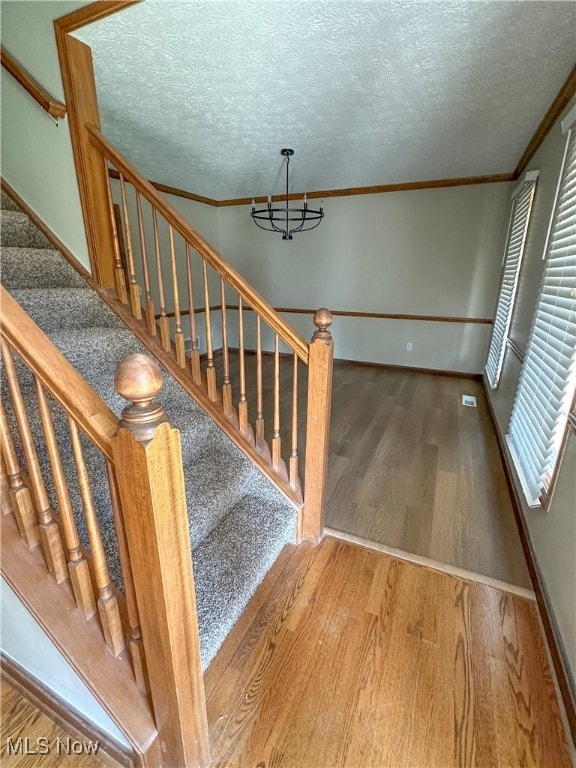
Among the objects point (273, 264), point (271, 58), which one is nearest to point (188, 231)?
point (271, 58)

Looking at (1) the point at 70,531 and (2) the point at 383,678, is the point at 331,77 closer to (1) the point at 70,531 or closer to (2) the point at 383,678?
(1) the point at 70,531

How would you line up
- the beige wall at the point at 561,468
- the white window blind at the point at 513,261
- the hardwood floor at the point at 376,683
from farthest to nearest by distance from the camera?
the white window blind at the point at 513,261 → the beige wall at the point at 561,468 → the hardwood floor at the point at 376,683

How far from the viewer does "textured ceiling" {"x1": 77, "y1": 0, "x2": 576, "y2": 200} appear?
1.52 m

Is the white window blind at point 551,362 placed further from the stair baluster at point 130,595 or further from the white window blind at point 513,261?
the stair baluster at point 130,595

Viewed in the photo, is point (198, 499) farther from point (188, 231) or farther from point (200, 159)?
point (200, 159)

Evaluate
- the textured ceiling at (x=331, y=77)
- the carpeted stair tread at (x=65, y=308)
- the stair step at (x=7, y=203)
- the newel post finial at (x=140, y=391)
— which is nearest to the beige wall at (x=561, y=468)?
the textured ceiling at (x=331, y=77)

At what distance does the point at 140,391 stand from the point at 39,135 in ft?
7.33

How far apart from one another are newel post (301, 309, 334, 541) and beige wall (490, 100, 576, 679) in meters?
0.95

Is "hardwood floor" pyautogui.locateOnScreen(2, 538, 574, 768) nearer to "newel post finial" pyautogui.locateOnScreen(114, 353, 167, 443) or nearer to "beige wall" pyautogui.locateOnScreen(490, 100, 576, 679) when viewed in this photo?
"beige wall" pyautogui.locateOnScreen(490, 100, 576, 679)

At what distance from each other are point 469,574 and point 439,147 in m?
3.33

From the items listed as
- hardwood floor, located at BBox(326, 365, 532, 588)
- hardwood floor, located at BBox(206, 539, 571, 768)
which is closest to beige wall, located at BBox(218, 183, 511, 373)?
hardwood floor, located at BBox(326, 365, 532, 588)

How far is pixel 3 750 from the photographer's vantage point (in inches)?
39.0

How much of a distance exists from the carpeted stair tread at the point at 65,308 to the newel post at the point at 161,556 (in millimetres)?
1522

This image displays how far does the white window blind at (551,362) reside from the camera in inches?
57.6
